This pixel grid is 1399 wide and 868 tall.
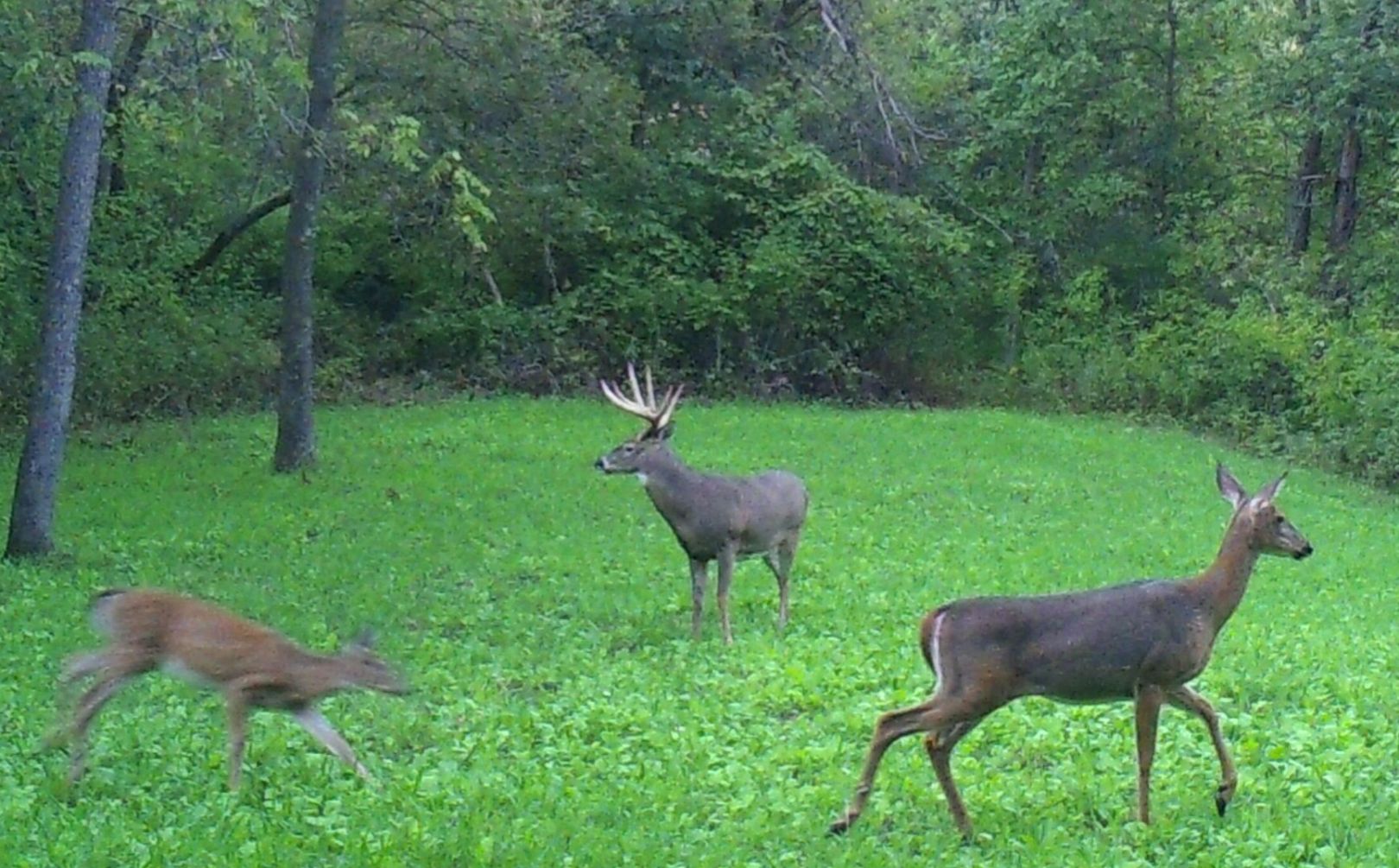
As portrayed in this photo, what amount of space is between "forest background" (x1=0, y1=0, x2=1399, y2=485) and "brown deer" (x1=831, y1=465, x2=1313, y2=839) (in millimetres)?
15962

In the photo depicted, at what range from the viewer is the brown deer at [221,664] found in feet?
25.2

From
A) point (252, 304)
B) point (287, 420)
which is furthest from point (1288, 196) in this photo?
point (287, 420)

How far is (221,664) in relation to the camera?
25.5 feet

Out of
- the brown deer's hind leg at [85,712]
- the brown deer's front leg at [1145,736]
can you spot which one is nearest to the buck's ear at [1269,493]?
the brown deer's front leg at [1145,736]

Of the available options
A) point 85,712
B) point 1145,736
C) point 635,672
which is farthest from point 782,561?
point 85,712

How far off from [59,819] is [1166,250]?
86.4ft

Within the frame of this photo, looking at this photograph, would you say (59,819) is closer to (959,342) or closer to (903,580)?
(903,580)

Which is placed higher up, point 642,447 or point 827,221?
point 827,221

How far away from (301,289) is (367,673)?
11812 millimetres

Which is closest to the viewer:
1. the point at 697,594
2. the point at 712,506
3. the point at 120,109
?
the point at 697,594

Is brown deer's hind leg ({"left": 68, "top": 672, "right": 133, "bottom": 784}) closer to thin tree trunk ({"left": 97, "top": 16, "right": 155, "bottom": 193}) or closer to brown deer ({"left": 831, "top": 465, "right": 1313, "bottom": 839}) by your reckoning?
brown deer ({"left": 831, "top": 465, "right": 1313, "bottom": 839})

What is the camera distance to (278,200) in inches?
942

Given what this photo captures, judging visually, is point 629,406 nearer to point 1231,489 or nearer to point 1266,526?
point 1231,489

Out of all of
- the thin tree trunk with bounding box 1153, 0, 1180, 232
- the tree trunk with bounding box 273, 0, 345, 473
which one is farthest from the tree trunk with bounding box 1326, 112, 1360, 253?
the tree trunk with bounding box 273, 0, 345, 473
